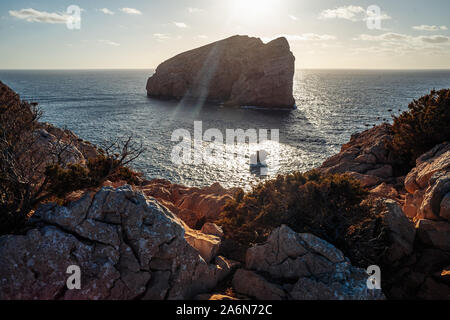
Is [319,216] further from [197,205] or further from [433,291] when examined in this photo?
[197,205]

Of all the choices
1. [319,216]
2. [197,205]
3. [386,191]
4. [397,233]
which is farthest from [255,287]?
[386,191]

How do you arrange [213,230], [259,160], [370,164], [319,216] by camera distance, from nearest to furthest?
1. [319,216]
2. [213,230]
3. [370,164]
4. [259,160]

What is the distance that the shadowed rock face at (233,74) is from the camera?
9225 centimetres

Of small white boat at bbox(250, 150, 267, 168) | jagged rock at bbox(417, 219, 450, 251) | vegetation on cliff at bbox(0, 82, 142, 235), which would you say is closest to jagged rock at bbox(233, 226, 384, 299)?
jagged rock at bbox(417, 219, 450, 251)

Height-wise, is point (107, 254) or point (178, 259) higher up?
point (107, 254)

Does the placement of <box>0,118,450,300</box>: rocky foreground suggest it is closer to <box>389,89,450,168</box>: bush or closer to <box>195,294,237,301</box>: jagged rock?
<box>195,294,237,301</box>: jagged rock

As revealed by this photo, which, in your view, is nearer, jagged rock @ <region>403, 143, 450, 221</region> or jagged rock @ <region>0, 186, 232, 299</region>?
jagged rock @ <region>0, 186, 232, 299</region>

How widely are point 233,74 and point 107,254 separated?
107m

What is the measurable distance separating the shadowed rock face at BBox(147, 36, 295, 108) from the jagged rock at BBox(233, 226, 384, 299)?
279 feet

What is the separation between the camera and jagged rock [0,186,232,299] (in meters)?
7.68

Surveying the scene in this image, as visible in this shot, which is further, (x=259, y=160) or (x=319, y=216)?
(x=259, y=160)


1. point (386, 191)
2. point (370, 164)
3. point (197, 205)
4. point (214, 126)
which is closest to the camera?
point (386, 191)

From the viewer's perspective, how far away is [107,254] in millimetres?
8656
